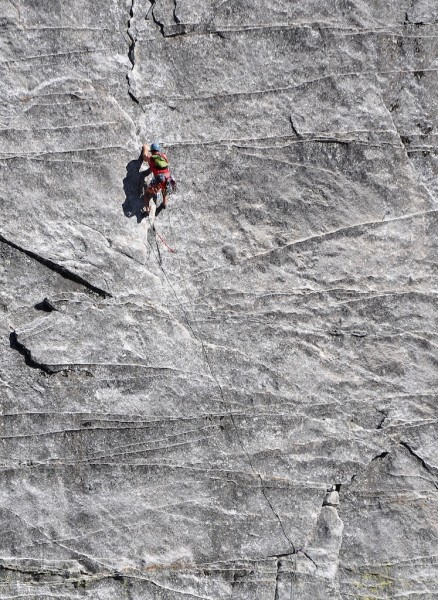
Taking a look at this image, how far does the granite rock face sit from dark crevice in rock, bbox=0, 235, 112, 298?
0.03m

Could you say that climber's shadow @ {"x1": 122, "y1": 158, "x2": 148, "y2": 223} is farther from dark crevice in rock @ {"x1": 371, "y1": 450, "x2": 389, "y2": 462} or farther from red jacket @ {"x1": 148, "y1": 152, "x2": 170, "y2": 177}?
dark crevice in rock @ {"x1": 371, "y1": 450, "x2": 389, "y2": 462}

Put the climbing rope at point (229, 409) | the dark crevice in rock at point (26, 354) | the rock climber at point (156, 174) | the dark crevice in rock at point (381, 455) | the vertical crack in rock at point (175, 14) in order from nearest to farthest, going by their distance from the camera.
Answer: the rock climber at point (156, 174), the vertical crack in rock at point (175, 14), the dark crevice in rock at point (26, 354), the climbing rope at point (229, 409), the dark crevice in rock at point (381, 455)

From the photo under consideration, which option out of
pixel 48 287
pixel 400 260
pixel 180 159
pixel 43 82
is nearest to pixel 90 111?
pixel 43 82

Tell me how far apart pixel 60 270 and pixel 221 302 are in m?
2.26

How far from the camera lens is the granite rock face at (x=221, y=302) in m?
9.19

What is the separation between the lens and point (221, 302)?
961 centimetres

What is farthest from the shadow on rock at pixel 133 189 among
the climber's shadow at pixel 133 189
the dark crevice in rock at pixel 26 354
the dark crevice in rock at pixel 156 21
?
the dark crevice in rock at pixel 26 354

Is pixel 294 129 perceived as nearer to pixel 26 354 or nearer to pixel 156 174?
pixel 156 174

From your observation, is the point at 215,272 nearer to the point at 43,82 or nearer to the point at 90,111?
the point at 90,111

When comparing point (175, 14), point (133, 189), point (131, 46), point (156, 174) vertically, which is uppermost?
point (175, 14)

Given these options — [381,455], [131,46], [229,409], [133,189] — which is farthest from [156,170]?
[381,455]

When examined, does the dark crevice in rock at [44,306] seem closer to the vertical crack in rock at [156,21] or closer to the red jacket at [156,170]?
the red jacket at [156,170]

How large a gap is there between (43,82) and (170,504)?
19.8 feet

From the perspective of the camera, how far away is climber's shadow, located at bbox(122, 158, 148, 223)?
9.36 m
